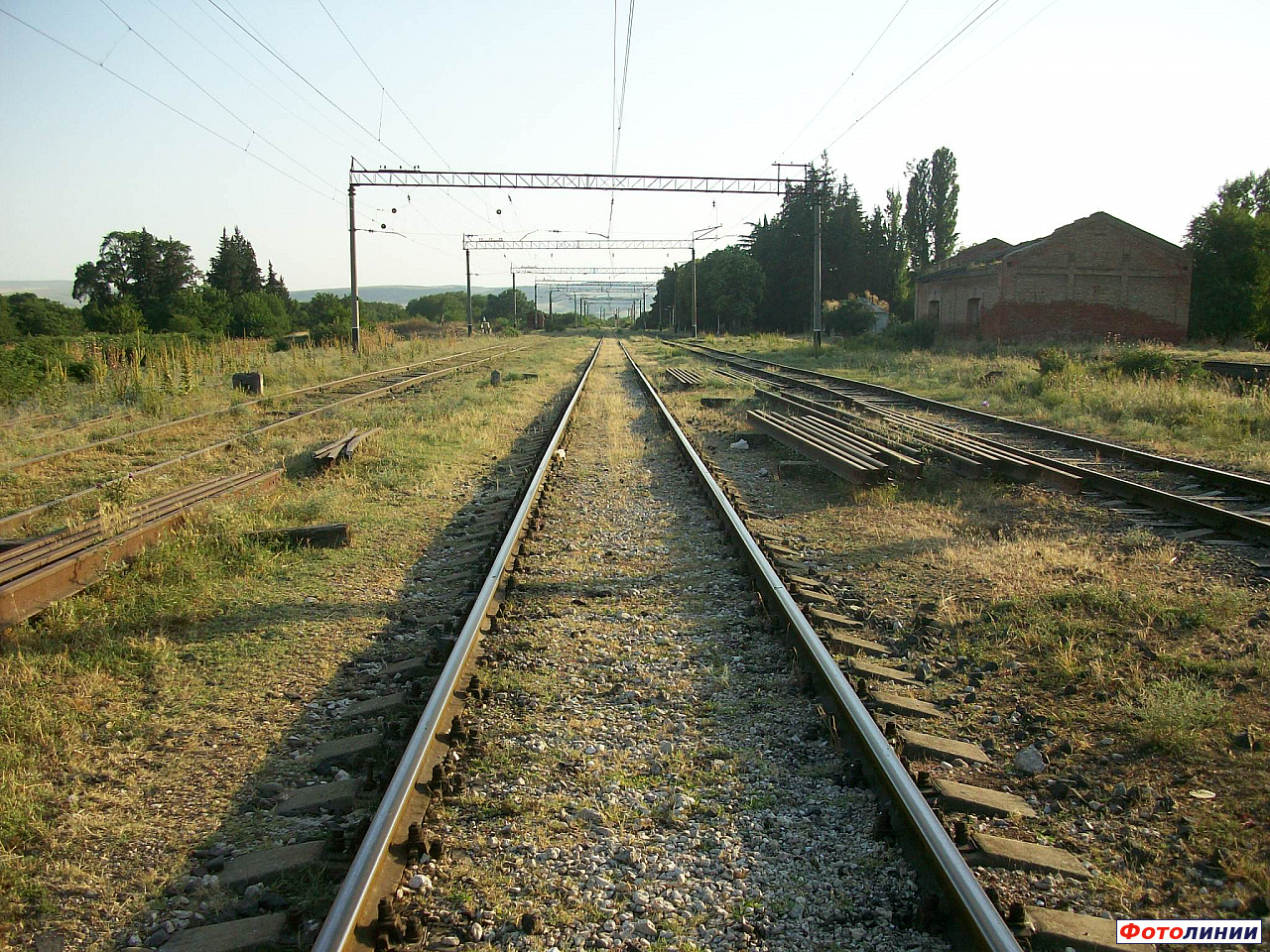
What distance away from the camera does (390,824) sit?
2977 mm

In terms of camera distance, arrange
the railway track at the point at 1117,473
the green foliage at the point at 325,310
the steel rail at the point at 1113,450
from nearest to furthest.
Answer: the railway track at the point at 1117,473, the steel rail at the point at 1113,450, the green foliage at the point at 325,310

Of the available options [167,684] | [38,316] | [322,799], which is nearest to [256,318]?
[38,316]

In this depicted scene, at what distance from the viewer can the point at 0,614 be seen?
4988 mm

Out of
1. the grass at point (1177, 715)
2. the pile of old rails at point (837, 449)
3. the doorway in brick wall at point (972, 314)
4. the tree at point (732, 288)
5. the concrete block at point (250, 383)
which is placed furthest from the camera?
the tree at point (732, 288)

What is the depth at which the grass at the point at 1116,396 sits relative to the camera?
495 inches

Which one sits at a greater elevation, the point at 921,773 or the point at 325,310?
the point at 325,310

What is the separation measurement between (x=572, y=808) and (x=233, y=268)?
102 meters

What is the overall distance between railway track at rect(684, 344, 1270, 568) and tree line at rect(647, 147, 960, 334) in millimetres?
61494

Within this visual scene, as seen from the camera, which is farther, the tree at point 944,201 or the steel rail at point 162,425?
the tree at point 944,201

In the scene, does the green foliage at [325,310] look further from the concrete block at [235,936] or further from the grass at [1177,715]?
the concrete block at [235,936]

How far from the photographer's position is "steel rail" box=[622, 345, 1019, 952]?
2451mm

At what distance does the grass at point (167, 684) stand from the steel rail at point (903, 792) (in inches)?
97.4

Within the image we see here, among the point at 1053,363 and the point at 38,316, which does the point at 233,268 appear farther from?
the point at 1053,363

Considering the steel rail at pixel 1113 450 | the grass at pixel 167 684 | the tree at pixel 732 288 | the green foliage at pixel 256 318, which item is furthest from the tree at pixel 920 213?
the grass at pixel 167 684
